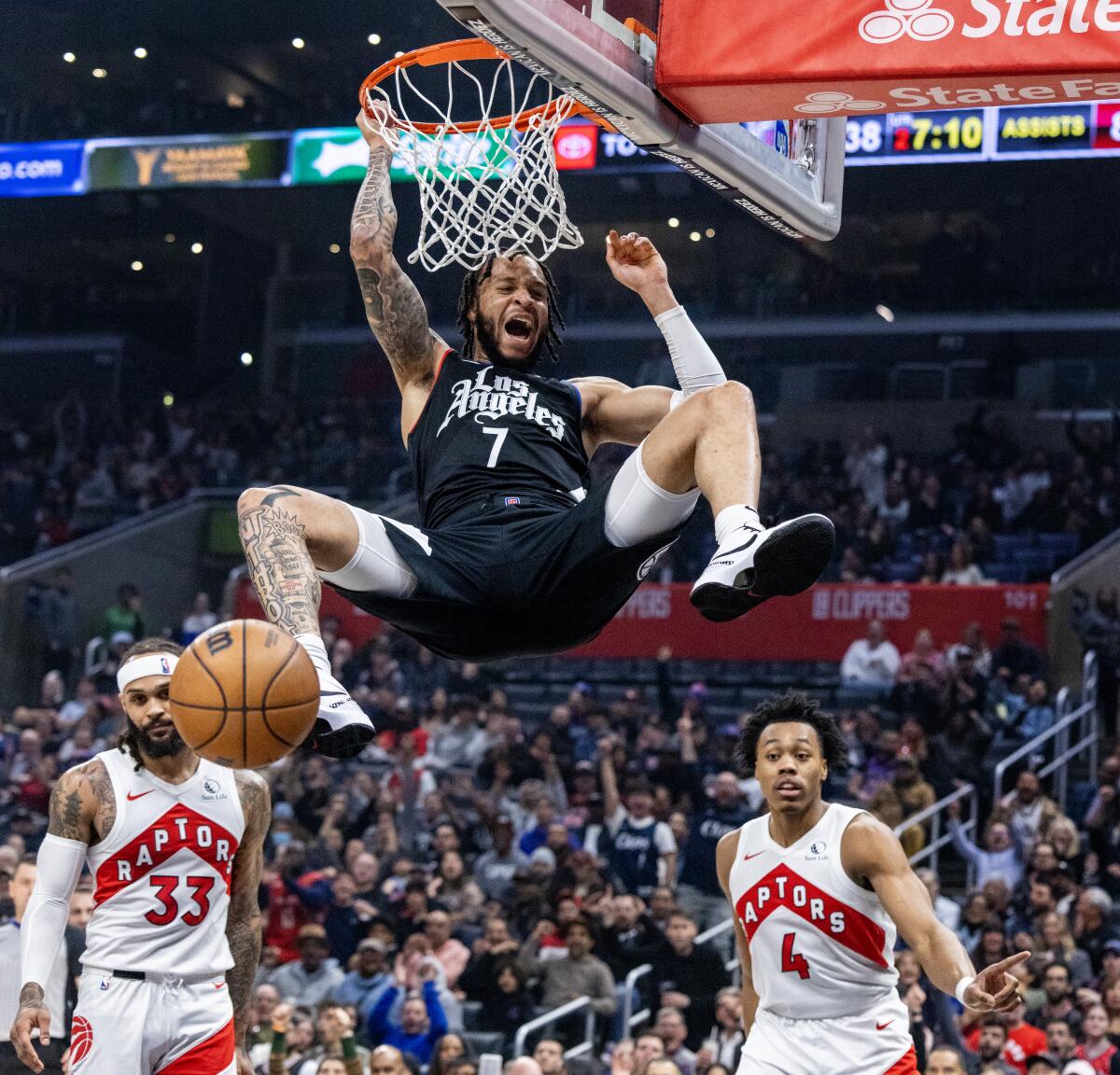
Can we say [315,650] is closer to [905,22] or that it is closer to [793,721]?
[793,721]

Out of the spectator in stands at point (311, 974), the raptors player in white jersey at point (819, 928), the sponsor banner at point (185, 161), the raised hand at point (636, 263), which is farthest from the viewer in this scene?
the sponsor banner at point (185, 161)

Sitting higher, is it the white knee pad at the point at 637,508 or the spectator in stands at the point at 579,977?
the white knee pad at the point at 637,508

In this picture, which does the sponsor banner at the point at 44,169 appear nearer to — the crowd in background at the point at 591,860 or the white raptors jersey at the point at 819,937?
the crowd in background at the point at 591,860

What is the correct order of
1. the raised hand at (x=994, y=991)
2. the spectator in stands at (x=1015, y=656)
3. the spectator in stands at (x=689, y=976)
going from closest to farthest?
the raised hand at (x=994, y=991)
the spectator in stands at (x=689, y=976)
the spectator in stands at (x=1015, y=656)

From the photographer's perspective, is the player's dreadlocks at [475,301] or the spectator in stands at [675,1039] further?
the spectator in stands at [675,1039]

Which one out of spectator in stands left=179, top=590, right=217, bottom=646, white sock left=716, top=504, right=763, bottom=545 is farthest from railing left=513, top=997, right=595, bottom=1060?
spectator in stands left=179, top=590, right=217, bottom=646

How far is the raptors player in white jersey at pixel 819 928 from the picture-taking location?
19.7 feet

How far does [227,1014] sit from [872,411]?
58.5ft

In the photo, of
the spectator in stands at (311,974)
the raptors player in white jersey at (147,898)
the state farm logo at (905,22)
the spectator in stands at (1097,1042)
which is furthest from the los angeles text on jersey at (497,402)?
the spectator in stands at (311,974)

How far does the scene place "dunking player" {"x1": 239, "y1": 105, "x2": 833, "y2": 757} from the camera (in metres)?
4.61

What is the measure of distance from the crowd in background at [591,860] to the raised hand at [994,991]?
3.16m

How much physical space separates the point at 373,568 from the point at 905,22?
2.47 meters

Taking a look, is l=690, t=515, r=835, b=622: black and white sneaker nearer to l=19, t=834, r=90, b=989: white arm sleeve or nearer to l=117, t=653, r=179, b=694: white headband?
l=117, t=653, r=179, b=694: white headband

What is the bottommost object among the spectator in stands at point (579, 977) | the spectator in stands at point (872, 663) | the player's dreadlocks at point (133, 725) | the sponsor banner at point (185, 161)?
the spectator in stands at point (579, 977)
